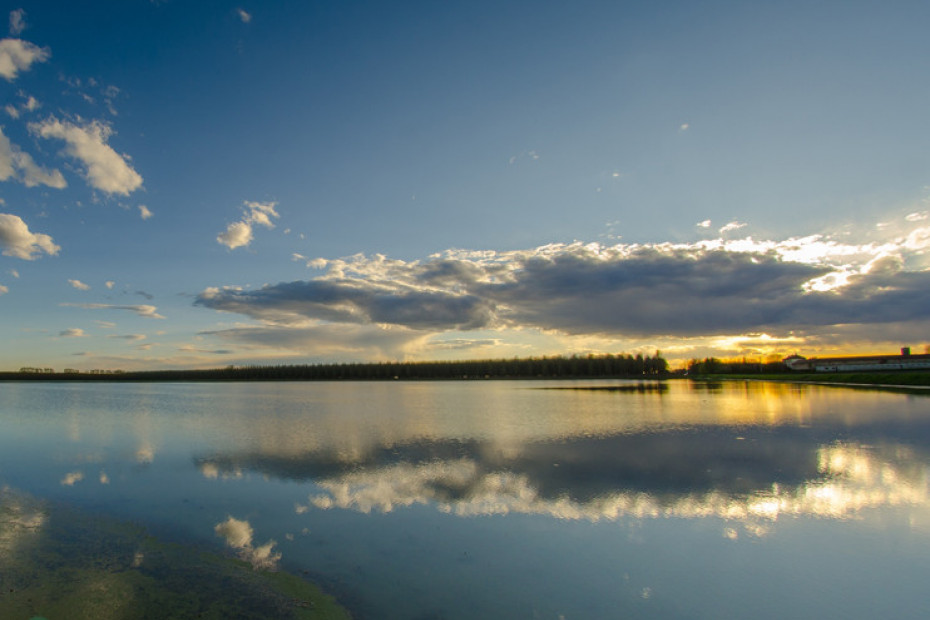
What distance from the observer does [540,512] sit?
1105cm

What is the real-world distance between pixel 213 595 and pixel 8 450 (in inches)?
790

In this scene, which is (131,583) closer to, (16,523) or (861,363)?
(16,523)

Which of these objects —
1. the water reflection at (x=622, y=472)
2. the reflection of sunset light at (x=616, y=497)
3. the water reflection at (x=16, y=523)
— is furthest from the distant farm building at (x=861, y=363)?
the water reflection at (x=16, y=523)

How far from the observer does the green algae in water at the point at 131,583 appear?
21.9 feet

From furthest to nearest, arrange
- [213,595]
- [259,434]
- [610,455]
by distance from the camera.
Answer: [259,434], [610,455], [213,595]

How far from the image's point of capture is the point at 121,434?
24266 millimetres

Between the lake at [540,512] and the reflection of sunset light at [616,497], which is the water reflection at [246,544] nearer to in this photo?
the lake at [540,512]

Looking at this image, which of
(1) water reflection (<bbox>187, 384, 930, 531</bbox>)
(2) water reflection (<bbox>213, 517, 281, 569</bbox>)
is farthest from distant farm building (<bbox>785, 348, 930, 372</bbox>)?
(2) water reflection (<bbox>213, 517, 281, 569</bbox>)

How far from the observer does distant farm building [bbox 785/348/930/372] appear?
11079cm

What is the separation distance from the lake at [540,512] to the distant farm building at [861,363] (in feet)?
394

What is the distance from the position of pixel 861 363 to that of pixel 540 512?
158249 millimetres

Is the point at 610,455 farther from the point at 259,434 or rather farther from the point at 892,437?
the point at 259,434

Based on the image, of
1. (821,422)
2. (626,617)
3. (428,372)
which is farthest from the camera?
(428,372)

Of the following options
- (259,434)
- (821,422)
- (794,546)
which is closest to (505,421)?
(259,434)
